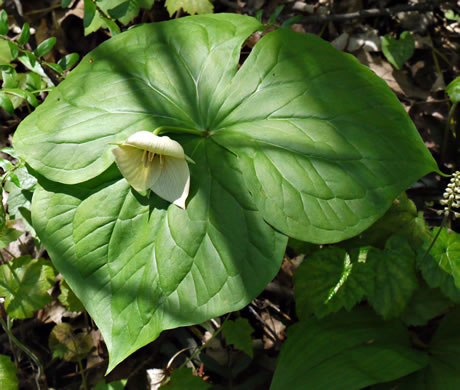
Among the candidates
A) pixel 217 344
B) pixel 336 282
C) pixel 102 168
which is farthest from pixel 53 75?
pixel 336 282

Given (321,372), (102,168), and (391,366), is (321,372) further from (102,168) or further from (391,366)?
(102,168)

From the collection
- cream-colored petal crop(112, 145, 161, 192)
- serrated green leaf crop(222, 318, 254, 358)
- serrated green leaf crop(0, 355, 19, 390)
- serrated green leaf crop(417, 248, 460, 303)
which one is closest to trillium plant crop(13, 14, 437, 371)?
cream-colored petal crop(112, 145, 161, 192)

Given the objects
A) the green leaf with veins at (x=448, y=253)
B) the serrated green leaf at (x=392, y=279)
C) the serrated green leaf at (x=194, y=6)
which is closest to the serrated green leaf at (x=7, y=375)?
the serrated green leaf at (x=392, y=279)

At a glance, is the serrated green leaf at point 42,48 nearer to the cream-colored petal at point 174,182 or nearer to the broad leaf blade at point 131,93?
the broad leaf blade at point 131,93

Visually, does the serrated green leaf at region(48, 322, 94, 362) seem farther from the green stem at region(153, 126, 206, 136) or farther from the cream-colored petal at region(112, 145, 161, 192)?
the green stem at region(153, 126, 206, 136)

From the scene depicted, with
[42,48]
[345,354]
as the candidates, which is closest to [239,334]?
[345,354]
